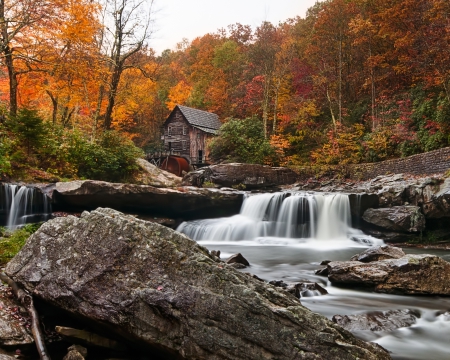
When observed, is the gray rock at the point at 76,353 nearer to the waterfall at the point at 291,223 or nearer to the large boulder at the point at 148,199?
the large boulder at the point at 148,199

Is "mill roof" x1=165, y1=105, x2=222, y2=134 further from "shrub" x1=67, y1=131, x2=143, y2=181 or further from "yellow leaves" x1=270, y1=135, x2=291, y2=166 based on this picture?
"shrub" x1=67, y1=131, x2=143, y2=181

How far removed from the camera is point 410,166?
18234mm

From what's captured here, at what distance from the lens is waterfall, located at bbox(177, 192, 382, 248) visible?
1420cm

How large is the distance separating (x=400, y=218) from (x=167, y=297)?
37.7ft

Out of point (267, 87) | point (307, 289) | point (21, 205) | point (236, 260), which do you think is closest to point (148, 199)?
point (21, 205)

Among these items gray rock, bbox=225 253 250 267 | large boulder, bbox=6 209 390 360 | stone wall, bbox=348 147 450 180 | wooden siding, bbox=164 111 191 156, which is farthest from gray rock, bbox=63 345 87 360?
wooden siding, bbox=164 111 191 156

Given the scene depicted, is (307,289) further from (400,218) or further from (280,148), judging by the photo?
(280,148)

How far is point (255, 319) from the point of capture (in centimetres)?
305

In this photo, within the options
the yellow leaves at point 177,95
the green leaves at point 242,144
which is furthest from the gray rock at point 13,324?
the yellow leaves at point 177,95

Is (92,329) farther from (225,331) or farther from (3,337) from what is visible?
(225,331)

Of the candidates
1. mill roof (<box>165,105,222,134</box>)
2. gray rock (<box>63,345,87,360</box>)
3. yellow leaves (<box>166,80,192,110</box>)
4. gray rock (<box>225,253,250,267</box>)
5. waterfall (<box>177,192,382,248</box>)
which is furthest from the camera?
yellow leaves (<box>166,80,192,110</box>)

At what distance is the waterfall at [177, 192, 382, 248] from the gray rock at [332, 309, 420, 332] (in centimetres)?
853

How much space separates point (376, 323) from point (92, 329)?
146 inches

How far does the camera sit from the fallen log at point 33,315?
332 cm
